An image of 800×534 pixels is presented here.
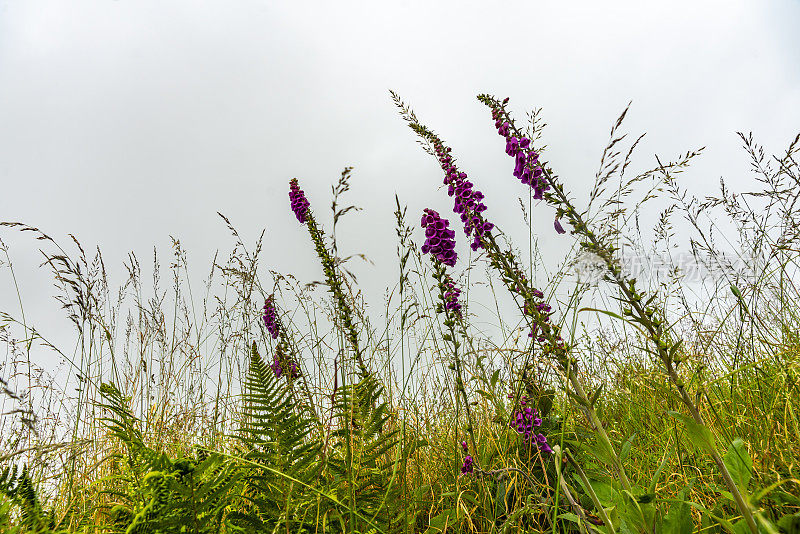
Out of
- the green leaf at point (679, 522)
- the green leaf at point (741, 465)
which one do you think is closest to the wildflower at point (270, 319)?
the green leaf at point (679, 522)

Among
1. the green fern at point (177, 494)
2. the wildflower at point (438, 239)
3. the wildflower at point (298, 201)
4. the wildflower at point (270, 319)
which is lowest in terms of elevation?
the green fern at point (177, 494)

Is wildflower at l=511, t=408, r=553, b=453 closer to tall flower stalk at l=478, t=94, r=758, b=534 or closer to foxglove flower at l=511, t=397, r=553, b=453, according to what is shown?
foxglove flower at l=511, t=397, r=553, b=453

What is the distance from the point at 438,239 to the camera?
2.62m

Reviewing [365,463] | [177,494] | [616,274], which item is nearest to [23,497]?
[177,494]

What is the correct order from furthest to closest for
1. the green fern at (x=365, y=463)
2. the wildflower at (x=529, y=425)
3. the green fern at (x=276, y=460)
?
the wildflower at (x=529, y=425), the green fern at (x=365, y=463), the green fern at (x=276, y=460)

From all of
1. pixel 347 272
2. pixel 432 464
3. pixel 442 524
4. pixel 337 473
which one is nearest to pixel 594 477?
pixel 442 524

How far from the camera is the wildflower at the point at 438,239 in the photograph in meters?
2.62

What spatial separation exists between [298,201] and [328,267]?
2.12 feet

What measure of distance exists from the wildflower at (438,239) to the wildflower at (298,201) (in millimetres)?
1034

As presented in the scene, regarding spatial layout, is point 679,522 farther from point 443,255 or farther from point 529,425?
point 443,255

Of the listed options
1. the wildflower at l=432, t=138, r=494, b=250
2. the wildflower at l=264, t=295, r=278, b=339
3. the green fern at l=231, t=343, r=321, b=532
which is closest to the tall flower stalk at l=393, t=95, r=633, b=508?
the wildflower at l=432, t=138, r=494, b=250

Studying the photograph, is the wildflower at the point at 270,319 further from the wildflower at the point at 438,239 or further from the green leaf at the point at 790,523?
the green leaf at the point at 790,523

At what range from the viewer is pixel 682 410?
260cm

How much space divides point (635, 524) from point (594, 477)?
29.7 inches
